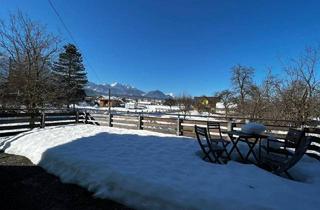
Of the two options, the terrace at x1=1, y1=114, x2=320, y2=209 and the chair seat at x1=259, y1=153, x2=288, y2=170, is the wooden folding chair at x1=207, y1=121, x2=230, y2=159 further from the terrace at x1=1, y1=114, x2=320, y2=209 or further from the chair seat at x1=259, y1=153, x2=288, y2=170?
the chair seat at x1=259, y1=153, x2=288, y2=170

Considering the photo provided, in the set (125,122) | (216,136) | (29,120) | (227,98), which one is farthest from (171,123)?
(227,98)

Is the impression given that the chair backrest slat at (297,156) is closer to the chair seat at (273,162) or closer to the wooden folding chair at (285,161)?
the wooden folding chair at (285,161)

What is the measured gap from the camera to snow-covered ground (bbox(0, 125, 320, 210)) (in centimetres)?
349

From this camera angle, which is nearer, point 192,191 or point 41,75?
point 192,191

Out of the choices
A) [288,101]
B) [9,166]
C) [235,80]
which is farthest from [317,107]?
[235,80]

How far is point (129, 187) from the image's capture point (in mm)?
3994

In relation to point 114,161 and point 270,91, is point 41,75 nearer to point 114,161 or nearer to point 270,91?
point 114,161

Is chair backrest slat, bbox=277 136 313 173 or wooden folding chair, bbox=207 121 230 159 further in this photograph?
wooden folding chair, bbox=207 121 230 159

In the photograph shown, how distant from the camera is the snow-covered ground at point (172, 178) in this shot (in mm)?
3494

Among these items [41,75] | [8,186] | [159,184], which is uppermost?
[41,75]

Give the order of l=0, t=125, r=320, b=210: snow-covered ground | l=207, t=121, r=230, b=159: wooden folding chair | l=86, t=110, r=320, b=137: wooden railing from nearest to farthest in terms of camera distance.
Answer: l=0, t=125, r=320, b=210: snow-covered ground → l=207, t=121, r=230, b=159: wooden folding chair → l=86, t=110, r=320, b=137: wooden railing

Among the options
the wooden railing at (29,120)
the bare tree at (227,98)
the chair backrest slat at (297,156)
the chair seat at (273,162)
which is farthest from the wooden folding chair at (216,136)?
the bare tree at (227,98)

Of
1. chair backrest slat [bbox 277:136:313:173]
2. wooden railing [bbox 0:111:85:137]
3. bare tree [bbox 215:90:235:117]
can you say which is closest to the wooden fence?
wooden railing [bbox 0:111:85:137]

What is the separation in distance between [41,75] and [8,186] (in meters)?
12.8
